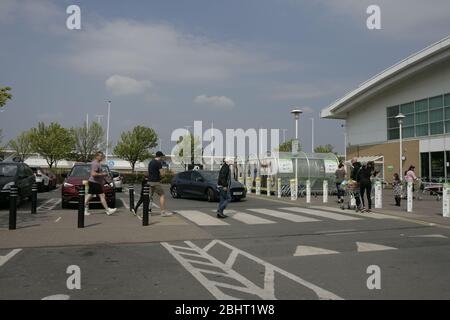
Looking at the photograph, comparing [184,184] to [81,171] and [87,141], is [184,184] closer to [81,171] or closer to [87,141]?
[81,171]

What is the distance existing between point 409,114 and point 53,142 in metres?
39.2

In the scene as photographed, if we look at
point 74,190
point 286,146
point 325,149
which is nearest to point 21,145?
point 286,146

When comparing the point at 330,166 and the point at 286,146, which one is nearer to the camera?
the point at 330,166

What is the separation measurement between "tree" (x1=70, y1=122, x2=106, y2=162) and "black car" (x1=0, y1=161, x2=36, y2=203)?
40698 millimetres

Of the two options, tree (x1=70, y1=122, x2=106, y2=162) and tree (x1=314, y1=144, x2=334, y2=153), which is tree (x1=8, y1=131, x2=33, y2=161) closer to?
tree (x1=70, y1=122, x2=106, y2=162)

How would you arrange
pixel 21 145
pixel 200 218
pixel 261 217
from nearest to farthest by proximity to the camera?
pixel 200 218 < pixel 261 217 < pixel 21 145

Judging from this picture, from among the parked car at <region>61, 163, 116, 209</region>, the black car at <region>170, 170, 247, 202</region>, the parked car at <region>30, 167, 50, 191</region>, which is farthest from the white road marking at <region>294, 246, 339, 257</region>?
the parked car at <region>30, 167, 50, 191</region>

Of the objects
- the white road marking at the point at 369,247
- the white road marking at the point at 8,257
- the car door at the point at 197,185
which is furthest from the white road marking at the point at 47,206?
the white road marking at the point at 369,247

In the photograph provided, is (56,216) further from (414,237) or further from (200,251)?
(414,237)

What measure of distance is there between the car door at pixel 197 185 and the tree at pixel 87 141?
3918cm

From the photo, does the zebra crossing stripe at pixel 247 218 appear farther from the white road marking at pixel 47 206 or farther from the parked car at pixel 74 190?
the white road marking at pixel 47 206

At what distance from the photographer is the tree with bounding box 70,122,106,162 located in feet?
184

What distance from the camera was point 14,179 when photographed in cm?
A: 1439
